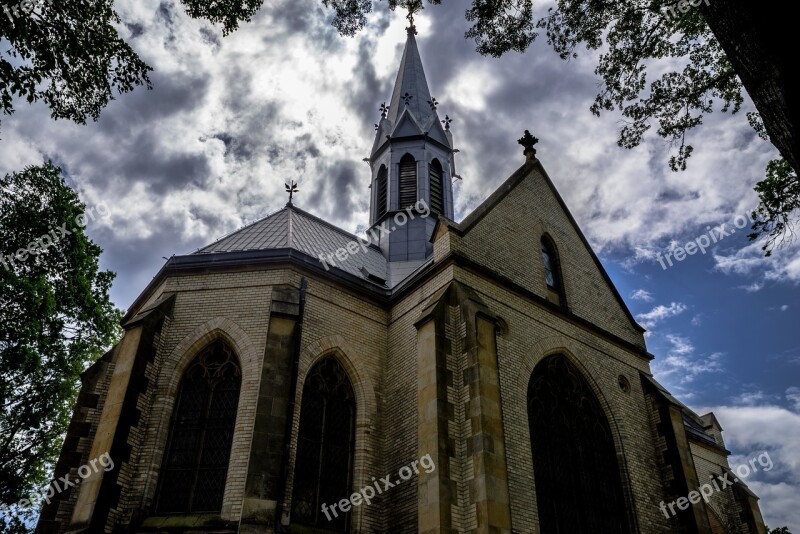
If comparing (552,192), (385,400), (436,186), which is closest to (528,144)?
(552,192)

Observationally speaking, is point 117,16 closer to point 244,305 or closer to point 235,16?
point 235,16

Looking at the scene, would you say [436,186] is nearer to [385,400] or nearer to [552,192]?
[552,192]

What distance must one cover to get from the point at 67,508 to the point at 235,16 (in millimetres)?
9650

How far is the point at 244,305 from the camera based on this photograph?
1349 cm

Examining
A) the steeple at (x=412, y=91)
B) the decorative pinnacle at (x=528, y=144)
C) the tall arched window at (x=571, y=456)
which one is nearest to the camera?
the tall arched window at (x=571, y=456)

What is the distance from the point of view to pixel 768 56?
425cm

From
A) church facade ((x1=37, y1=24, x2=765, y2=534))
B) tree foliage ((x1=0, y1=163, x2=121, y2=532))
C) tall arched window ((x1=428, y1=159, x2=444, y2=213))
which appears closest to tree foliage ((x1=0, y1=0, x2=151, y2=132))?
church facade ((x1=37, y1=24, x2=765, y2=534))

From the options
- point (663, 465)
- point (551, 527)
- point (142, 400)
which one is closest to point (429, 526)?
point (551, 527)

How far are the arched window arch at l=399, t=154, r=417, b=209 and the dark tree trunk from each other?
17345 mm

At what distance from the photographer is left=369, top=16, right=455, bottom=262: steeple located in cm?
2053

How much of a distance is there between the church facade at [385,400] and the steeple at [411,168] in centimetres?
371

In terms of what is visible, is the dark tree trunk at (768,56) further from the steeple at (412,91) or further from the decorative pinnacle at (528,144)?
the steeple at (412,91)

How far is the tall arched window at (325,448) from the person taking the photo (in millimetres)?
11812

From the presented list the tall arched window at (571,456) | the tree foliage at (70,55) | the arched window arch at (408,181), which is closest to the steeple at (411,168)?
the arched window arch at (408,181)
